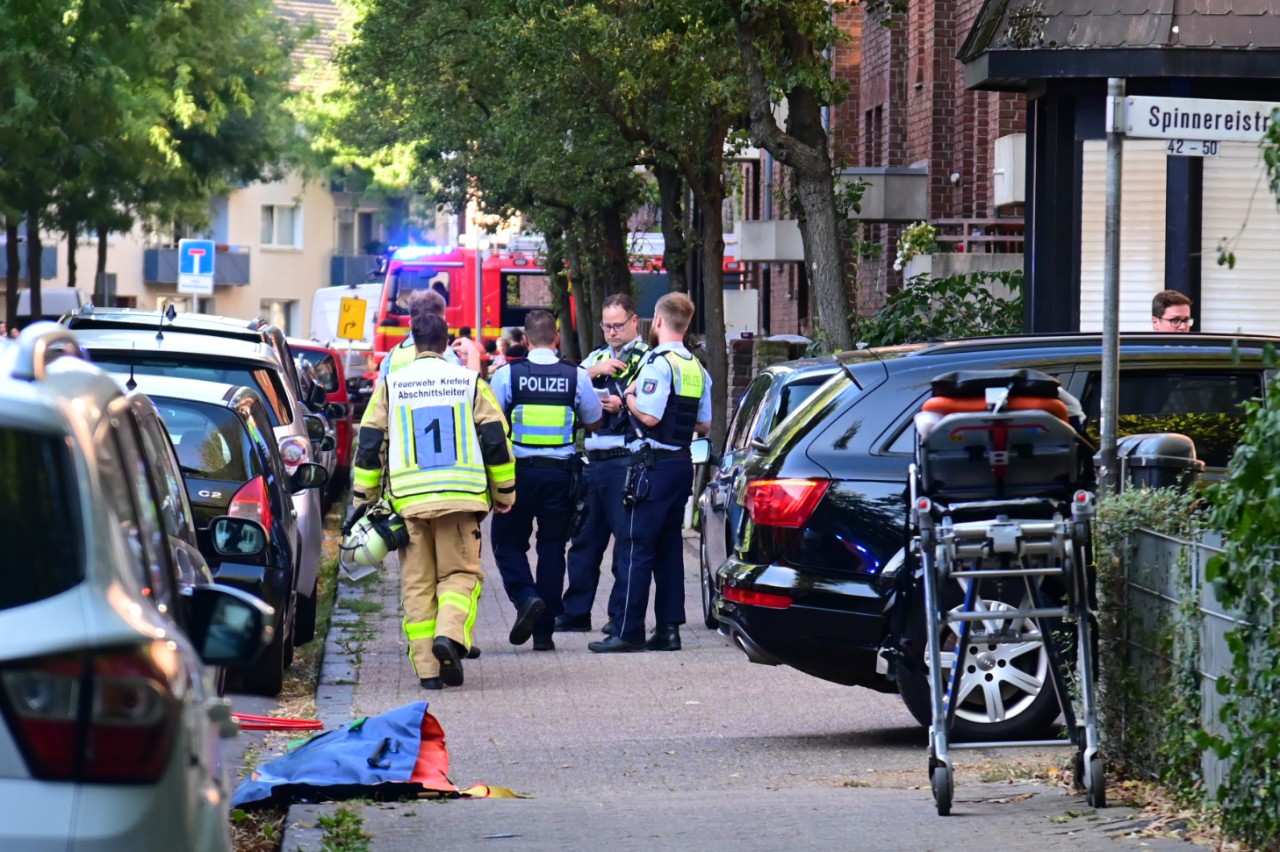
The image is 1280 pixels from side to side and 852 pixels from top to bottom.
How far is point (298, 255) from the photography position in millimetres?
80500

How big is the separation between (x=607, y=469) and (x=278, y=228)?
69180 millimetres

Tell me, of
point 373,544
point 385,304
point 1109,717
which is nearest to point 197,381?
point 373,544

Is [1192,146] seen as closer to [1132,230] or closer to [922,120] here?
[1132,230]

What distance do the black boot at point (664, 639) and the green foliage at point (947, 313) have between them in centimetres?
625

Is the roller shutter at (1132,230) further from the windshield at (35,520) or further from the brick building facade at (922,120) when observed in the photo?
the windshield at (35,520)

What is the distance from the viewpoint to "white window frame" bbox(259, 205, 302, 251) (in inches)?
3123

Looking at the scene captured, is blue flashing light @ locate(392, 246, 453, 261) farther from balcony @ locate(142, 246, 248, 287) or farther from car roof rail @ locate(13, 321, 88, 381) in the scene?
car roof rail @ locate(13, 321, 88, 381)

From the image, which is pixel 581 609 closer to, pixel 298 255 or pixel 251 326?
pixel 251 326

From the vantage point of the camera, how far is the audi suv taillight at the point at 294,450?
42.5 ft

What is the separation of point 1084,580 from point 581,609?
6522mm

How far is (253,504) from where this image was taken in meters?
10.1

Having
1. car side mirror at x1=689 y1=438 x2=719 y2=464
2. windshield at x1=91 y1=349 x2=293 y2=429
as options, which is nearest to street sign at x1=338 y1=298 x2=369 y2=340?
windshield at x1=91 y1=349 x2=293 y2=429

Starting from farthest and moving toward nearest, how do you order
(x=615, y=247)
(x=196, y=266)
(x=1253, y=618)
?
1. (x=196, y=266)
2. (x=615, y=247)
3. (x=1253, y=618)

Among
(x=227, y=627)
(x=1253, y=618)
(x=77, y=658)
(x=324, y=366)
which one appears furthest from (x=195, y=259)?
(x=77, y=658)
